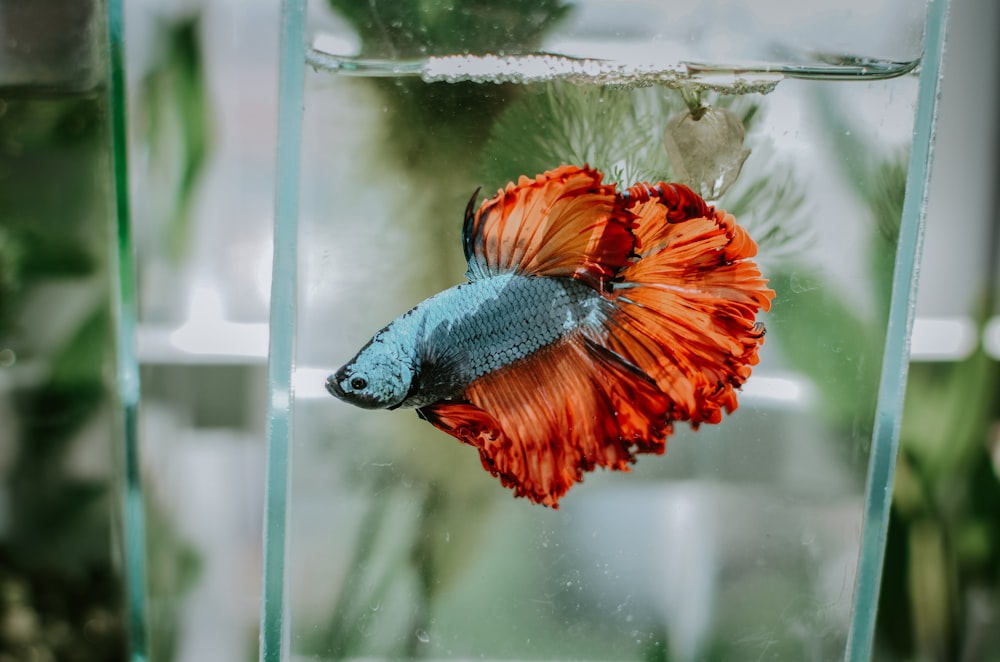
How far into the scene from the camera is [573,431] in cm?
36

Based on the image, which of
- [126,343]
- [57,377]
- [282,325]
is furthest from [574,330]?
[57,377]

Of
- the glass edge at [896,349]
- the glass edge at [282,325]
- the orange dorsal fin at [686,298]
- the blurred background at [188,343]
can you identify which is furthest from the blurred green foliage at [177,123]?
the glass edge at [896,349]

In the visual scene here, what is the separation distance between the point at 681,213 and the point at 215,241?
1.14 feet

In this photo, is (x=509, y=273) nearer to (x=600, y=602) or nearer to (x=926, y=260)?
(x=600, y=602)

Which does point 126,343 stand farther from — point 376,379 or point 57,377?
point 376,379

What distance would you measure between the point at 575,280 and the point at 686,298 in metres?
0.06

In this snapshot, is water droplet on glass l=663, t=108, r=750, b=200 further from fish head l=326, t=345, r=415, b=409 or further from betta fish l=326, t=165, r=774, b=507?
fish head l=326, t=345, r=415, b=409

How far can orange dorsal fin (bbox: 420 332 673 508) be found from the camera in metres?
A: 0.35

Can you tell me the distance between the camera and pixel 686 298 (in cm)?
35

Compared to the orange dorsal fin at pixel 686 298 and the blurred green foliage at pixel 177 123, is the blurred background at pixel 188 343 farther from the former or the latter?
the orange dorsal fin at pixel 686 298

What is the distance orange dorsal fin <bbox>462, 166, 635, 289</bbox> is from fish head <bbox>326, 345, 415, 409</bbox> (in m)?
0.06

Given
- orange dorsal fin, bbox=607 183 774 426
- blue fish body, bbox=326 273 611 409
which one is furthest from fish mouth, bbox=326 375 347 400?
orange dorsal fin, bbox=607 183 774 426

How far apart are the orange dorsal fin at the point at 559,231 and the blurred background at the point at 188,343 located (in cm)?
24

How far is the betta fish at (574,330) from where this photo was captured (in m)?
0.33
